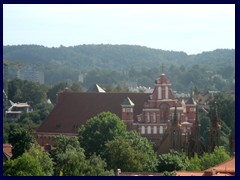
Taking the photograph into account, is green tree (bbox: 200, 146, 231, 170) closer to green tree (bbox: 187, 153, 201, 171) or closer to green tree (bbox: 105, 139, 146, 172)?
green tree (bbox: 187, 153, 201, 171)

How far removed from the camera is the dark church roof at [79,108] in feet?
177

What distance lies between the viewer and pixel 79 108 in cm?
5538

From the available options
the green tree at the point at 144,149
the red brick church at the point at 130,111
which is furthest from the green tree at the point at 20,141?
the red brick church at the point at 130,111

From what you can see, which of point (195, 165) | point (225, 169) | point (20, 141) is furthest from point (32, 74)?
point (225, 169)

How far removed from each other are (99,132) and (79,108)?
45.1 feet

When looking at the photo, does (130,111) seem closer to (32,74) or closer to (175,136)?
(175,136)

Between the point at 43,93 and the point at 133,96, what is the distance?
2668 centimetres

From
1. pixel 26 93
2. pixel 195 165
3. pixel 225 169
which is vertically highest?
pixel 26 93

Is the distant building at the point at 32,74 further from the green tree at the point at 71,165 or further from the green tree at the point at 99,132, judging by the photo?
the green tree at the point at 71,165

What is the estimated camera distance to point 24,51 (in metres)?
122

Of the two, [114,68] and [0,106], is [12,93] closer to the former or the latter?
[114,68]

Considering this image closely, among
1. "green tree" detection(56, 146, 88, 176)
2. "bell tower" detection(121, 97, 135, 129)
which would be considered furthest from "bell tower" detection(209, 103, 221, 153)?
"green tree" detection(56, 146, 88, 176)

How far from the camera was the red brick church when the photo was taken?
52125mm

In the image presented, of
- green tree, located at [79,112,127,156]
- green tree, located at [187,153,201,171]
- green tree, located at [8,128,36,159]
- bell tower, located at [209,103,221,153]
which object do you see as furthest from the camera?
bell tower, located at [209,103,221,153]
